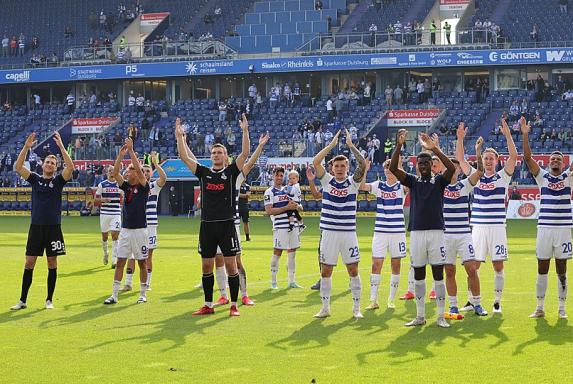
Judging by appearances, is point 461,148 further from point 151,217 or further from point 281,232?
point 151,217

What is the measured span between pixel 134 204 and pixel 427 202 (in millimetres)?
5700

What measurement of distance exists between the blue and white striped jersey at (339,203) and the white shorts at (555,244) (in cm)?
270

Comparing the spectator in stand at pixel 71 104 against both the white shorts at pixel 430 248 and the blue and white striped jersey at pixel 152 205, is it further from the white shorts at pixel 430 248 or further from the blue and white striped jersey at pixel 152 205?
the white shorts at pixel 430 248

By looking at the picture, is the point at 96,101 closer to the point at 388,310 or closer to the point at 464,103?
the point at 464,103

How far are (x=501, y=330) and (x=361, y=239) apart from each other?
784 inches

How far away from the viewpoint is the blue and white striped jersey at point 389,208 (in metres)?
16.4

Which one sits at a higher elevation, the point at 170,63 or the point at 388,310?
the point at 170,63

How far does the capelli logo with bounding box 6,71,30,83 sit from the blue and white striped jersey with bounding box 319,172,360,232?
188 ft

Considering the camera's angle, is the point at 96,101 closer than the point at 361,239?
No

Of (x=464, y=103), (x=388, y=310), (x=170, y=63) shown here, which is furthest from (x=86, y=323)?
(x=170, y=63)

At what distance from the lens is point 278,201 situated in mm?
19188

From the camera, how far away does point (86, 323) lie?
47.5 ft

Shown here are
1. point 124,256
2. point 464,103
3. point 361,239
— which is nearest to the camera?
point 124,256

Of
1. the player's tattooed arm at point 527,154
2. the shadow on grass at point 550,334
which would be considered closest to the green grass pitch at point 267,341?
the shadow on grass at point 550,334
